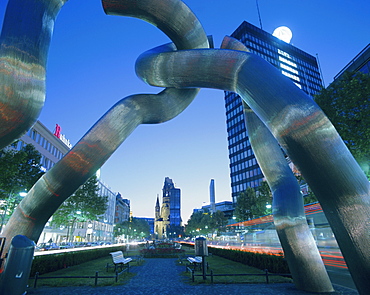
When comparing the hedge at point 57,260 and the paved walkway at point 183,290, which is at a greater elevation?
the hedge at point 57,260

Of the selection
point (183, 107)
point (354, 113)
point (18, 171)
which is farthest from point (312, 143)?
point (18, 171)

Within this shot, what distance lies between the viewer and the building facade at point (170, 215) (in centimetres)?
13938

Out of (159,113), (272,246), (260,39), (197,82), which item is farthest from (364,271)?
(260,39)

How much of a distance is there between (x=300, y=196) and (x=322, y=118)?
11.7 ft

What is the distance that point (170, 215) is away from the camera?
145 m

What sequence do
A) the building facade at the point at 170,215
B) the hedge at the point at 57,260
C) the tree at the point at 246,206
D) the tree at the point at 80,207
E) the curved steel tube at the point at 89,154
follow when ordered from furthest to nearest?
the building facade at the point at 170,215 < the tree at the point at 246,206 < the tree at the point at 80,207 < the hedge at the point at 57,260 < the curved steel tube at the point at 89,154

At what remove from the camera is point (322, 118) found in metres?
4.68

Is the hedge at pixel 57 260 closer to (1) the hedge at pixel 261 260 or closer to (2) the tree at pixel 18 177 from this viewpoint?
(2) the tree at pixel 18 177

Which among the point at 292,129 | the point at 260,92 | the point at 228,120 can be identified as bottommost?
the point at 292,129

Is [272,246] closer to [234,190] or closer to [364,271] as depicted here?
[364,271]

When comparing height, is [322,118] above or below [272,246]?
above

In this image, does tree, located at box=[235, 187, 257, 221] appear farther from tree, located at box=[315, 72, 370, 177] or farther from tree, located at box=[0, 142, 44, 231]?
tree, located at box=[0, 142, 44, 231]

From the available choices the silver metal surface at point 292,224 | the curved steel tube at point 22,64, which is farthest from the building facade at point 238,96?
the curved steel tube at point 22,64

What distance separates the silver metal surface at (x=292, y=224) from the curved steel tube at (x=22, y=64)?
655 centimetres
